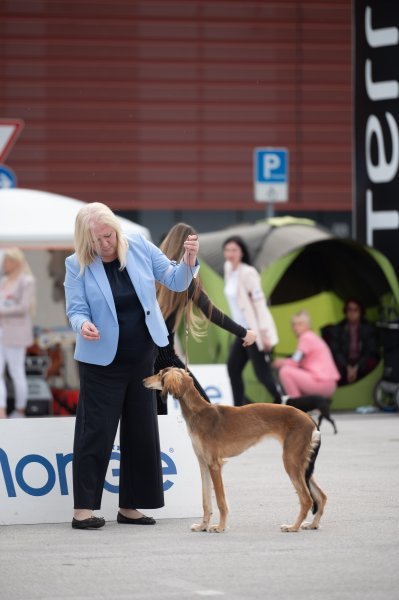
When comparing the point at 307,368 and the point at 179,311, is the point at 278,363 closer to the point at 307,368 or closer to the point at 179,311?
the point at 307,368

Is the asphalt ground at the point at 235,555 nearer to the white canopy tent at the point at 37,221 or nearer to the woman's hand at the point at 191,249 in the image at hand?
the woman's hand at the point at 191,249

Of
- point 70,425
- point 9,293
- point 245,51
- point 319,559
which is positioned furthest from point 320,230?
point 319,559

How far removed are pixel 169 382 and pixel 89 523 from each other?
2.79 ft

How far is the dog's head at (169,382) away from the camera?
8.86 meters

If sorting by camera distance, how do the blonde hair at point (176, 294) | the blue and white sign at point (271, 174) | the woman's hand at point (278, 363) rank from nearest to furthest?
the blonde hair at point (176, 294) → the woman's hand at point (278, 363) → the blue and white sign at point (271, 174)

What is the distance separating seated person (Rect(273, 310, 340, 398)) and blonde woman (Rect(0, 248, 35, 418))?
8.35 ft

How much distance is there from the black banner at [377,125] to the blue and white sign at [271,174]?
1415 mm

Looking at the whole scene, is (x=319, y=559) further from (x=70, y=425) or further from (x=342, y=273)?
(x=342, y=273)

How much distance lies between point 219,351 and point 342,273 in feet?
5.36

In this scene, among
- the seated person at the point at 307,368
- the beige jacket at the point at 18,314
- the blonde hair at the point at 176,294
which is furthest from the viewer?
the seated person at the point at 307,368

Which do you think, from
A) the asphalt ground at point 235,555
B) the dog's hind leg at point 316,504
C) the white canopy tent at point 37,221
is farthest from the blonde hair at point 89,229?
the white canopy tent at point 37,221

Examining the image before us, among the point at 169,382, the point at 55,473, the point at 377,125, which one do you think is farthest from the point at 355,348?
the point at 169,382

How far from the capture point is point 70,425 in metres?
9.41

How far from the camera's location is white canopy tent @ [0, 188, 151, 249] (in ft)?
54.3
